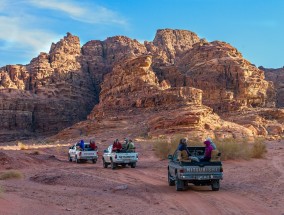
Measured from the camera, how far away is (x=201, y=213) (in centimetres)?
969

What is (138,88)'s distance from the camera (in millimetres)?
79000

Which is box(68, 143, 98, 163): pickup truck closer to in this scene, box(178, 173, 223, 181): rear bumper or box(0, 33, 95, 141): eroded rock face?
box(178, 173, 223, 181): rear bumper

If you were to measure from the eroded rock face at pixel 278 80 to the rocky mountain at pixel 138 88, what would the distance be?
10469 millimetres

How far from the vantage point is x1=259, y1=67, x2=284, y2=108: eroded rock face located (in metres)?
109

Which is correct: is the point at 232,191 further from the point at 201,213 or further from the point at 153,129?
the point at 153,129

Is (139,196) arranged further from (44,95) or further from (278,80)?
(278,80)

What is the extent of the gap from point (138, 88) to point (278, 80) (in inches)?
2522

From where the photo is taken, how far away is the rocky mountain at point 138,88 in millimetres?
66188

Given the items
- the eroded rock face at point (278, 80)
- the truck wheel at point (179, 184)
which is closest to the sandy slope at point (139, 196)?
the truck wheel at point (179, 184)

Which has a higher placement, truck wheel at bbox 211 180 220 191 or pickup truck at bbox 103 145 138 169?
pickup truck at bbox 103 145 138 169

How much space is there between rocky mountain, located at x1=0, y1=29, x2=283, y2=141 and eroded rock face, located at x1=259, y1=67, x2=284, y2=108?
412 inches

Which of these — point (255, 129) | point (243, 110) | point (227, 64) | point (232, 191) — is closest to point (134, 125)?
point (255, 129)

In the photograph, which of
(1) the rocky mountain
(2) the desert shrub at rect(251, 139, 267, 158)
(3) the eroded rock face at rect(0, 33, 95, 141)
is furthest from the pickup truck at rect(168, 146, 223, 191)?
(3) the eroded rock face at rect(0, 33, 95, 141)

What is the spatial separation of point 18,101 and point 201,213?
106070mm
